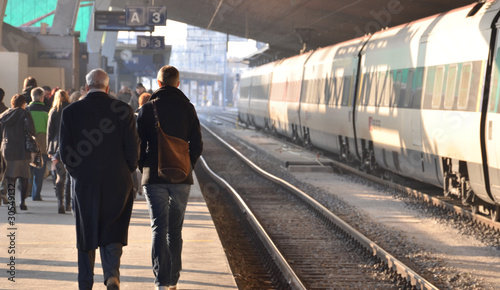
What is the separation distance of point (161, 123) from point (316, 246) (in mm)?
4946

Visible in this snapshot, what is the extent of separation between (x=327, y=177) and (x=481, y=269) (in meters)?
10.7

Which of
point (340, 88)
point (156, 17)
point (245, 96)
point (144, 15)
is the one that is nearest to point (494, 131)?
point (340, 88)

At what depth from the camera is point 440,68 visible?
1356 centimetres

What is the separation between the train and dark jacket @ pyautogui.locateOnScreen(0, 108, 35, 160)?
635 cm

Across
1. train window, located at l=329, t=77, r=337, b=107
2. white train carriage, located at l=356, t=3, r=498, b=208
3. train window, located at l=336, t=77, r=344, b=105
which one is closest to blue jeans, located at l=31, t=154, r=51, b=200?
white train carriage, located at l=356, t=3, r=498, b=208

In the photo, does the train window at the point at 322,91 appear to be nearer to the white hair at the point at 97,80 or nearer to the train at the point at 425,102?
the train at the point at 425,102

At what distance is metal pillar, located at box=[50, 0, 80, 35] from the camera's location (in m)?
28.6

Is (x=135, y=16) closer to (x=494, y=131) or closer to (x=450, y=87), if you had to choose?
(x=450, y=87)

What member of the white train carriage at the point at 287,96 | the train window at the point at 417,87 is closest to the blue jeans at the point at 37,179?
the train window at the point at 417,87

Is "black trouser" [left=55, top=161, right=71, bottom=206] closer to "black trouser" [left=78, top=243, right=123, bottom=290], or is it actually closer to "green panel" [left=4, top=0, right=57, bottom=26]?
"black trouser" [left=78, top=243, right=123, bottom=290]

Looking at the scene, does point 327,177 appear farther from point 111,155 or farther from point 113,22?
point 111,155

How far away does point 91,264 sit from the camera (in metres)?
6.28

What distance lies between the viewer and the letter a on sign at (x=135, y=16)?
27.7 m

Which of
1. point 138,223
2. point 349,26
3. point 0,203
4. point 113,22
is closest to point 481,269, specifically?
point 138,223
